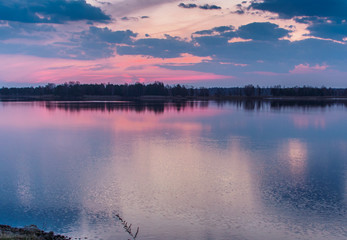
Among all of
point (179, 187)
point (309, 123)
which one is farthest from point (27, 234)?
point (309, 123)

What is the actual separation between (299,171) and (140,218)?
805 centimetres

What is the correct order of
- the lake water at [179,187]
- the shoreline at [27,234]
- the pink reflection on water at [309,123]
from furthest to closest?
the pink reflection on water at [309,123] → the lake water at [179,187] → the shoreline at [27,234]

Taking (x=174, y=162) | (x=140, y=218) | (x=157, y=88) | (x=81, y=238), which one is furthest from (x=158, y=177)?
(x=157, y=88)

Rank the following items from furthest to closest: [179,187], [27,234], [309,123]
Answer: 1. [309,123]
2. [179,187]
3. [27,234]

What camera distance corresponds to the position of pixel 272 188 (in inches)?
472

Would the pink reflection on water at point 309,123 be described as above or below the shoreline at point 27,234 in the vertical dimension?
above

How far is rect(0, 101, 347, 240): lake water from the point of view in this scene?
895cm

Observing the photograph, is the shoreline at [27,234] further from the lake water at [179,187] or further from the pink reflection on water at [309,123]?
the pink reflection on water at [309,123]

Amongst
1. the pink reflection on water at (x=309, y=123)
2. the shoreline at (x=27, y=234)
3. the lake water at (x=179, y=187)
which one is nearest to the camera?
the shoreline at (x=27, y=234)

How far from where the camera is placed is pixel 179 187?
1210 cm

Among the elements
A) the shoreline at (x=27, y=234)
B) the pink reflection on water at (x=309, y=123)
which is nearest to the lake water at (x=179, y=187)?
the shoreline at (x=27, y=234)

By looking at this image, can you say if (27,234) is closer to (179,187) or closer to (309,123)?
(179,187)

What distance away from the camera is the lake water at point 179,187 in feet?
29.3

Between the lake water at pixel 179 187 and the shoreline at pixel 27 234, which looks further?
the lake water at pixel 179 187
